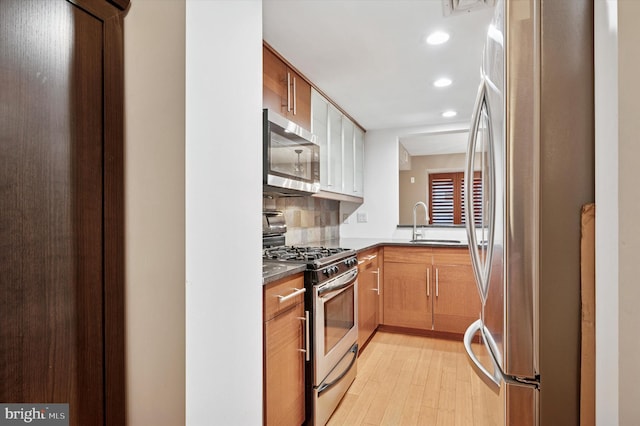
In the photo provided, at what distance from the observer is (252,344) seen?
43.4 inches

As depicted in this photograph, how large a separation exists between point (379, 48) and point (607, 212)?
5.52 feet

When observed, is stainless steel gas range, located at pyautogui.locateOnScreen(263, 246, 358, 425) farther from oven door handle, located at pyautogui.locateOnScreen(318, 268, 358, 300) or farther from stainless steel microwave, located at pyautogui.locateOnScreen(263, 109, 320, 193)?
stainless steel microwave, located at pyautogui.locateOnScreen(263, 109, 320, 193)

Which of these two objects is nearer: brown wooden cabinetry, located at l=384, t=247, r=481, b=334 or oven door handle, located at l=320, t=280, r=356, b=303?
oven door handle, located at l=320, t=280, r=356, b=303

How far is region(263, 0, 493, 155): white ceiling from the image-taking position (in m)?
1.64

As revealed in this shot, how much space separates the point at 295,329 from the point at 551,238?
3.66ft

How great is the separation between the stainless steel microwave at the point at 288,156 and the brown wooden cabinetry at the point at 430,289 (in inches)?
54.4

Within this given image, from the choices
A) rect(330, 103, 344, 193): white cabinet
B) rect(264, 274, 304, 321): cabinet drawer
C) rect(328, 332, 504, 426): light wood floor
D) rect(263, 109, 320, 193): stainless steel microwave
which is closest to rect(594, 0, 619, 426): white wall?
rect(328, 332, 504, 426): light wood floor

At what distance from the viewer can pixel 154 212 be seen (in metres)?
0.82

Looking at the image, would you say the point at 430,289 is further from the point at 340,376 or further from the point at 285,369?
the point at 285,369

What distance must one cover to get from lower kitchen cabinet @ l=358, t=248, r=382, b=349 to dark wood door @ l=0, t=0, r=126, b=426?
2.02 meters

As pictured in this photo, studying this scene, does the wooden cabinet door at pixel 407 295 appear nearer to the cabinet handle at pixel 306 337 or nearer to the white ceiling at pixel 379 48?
the white ceiling at pixel 379 48

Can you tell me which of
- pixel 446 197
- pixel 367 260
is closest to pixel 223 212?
pixel 367 260
